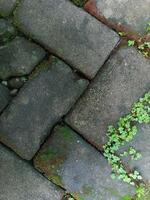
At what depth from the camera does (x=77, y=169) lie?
3014 mm

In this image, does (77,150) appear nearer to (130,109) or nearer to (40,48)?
(130,109)

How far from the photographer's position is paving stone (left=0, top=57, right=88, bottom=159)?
3002 mm

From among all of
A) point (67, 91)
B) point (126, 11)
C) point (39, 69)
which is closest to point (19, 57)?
point (39, 69)

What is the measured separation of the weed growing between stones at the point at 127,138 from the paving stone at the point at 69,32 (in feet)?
1.30

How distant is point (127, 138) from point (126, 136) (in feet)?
0.05

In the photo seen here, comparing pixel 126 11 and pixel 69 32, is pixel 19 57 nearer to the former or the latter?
pixel 69 32

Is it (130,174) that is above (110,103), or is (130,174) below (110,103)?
below

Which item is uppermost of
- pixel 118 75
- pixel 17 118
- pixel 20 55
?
pixel 118 75

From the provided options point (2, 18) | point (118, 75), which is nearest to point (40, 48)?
point (2, 18)

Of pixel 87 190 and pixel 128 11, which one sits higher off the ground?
pixel 128 11

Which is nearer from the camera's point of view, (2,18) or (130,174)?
(130,174)

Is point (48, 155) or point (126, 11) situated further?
point (126, 11)

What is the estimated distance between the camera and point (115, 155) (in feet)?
10.00

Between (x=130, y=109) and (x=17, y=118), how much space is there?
792 mm
